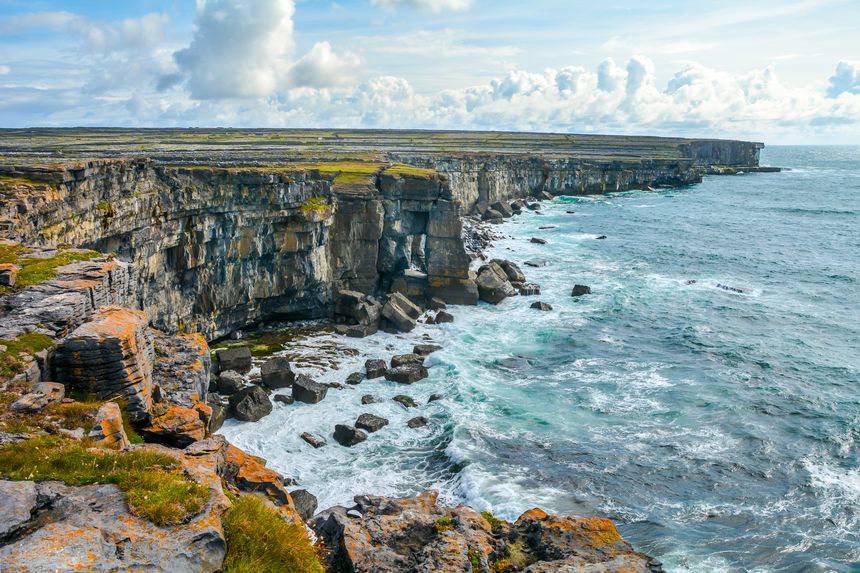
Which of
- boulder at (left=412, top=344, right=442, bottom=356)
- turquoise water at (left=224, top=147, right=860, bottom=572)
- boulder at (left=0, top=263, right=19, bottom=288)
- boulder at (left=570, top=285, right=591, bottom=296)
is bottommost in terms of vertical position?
turquoise water at (left=224, top=147, right=860, bottom=572)

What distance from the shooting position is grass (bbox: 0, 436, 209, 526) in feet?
33.7

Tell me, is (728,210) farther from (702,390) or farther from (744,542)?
(744,542)

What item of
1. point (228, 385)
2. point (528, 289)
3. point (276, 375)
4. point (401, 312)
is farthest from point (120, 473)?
point (528, 289)

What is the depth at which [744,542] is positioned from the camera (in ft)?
67.3

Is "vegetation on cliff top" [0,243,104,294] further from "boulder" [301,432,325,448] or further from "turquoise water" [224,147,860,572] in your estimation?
"boulder" [301,432,325,448]

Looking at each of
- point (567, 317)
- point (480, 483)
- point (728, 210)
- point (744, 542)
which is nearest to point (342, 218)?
point (567, 317)

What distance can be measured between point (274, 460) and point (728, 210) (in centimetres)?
10424

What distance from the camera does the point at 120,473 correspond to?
36.1ft

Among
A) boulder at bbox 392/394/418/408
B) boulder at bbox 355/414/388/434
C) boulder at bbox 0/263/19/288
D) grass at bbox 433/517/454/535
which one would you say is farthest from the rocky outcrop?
boulder at bbox 392/394/418/408

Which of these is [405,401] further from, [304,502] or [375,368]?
[304,502]

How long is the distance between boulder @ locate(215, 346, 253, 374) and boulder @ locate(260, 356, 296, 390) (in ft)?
5.95

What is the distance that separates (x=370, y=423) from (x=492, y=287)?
23687mm

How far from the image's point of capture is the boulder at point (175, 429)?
15.0 m

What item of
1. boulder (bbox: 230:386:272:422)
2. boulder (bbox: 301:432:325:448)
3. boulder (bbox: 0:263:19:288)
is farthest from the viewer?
boulder (bbox: 230:386:272:422)
